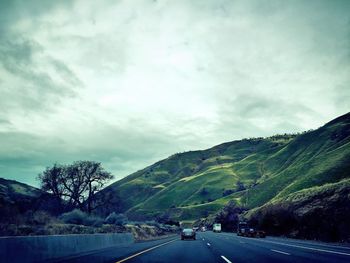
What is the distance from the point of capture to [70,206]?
65.3 m

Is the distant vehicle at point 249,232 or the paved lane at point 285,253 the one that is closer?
the paved lane at point 285,253

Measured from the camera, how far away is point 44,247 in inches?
551

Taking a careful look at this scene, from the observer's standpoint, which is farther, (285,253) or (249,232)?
(249,232)

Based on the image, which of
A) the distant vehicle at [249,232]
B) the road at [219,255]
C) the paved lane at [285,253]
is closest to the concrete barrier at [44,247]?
the road at [219,255]

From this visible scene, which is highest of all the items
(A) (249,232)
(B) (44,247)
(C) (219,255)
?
(A) (249,232)

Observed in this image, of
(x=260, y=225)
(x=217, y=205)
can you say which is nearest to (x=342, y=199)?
(x=260, y=225)

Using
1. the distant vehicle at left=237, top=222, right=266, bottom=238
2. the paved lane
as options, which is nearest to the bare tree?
the distant vehicle at left=237, top=222, right=266, bottom=238

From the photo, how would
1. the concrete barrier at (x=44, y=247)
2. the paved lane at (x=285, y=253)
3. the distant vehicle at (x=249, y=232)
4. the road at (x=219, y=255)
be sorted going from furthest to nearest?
the distant vehicle at (x=249, y=232), the paved lane at (x=285, y=253), the road at (x=219, y=255), the concrete barrier at (x=44, y=247)

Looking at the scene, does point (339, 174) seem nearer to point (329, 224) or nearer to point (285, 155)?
point (329, 224)

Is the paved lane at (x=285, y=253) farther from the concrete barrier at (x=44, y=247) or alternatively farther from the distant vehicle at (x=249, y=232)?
the distant vehicle at (x=249, y=232)

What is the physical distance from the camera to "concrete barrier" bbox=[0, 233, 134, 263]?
11.3 metres

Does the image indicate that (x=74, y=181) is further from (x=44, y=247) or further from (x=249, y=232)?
(x=44, y=247)

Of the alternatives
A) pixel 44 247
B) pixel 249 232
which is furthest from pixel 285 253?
pixel 249 232

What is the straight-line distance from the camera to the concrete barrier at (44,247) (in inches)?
444
